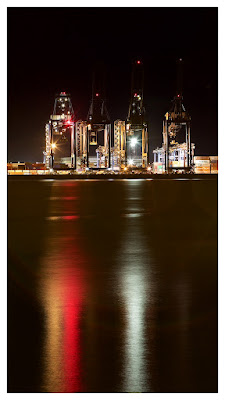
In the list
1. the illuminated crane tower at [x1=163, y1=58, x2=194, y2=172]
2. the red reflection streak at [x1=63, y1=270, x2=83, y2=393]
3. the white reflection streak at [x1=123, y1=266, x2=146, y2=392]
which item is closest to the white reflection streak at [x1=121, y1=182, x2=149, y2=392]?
the white reflection streak at [x1=123, y1=266, x2=146, y2=392]

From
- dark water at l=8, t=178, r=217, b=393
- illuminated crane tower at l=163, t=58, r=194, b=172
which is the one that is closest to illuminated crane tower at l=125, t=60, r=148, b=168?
illuminated crane tower at l=163, t=58, r=194, b=172

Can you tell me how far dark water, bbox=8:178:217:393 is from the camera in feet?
10.6

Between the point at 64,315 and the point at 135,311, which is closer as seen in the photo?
the point at 64,315

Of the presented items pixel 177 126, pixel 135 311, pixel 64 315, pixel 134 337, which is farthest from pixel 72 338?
pixel 177 126

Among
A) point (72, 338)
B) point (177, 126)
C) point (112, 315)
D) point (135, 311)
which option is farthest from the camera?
point (177, 126)

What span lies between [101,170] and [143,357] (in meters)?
116

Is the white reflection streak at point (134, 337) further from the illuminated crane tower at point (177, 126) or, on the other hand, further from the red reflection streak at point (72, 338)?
the illuminated crane tower at point (177, 126)

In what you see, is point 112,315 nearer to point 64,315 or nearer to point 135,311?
point 135,311

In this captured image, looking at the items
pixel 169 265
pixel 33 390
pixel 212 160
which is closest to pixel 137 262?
pixel 169 265

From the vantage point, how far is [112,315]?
14.7 feet

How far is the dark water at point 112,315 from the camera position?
10.6 feet

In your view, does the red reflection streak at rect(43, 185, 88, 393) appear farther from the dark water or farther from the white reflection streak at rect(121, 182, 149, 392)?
the white reflection streak at rect(121, 182, 149, 392)

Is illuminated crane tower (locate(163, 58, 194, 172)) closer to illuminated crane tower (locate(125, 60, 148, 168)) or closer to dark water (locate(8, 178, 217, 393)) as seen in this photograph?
illuminated crane tower (locate(125, 60, 148, 168))

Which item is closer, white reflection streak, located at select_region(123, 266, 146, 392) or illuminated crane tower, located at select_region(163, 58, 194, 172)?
white reflection streak, located at select_region(123, 266, 146, 392)
